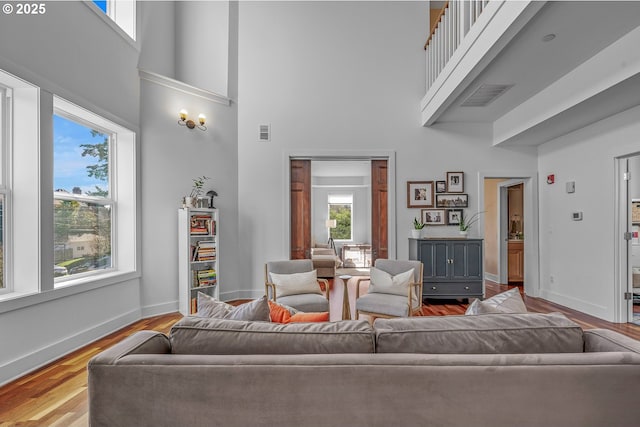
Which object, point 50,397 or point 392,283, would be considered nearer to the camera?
point 50,397

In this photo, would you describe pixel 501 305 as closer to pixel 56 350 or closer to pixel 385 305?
pixel 385 305

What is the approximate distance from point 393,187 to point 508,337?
4286 millimetres

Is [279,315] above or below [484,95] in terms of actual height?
below

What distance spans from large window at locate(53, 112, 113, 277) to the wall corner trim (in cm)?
94

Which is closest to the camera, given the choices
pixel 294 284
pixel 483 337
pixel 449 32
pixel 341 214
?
pixel 483 337

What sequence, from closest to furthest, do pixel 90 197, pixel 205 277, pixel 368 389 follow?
pixel 368 389, pixel 90 197, pixel 205 277

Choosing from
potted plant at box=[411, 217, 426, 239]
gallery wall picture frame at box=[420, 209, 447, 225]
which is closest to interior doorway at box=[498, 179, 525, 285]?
gallery wall picture frame at box=[420, 209, 447, 225]

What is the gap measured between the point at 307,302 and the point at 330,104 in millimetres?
3339

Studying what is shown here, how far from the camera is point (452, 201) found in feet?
18.3

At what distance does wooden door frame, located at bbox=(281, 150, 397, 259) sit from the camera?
5.55 m

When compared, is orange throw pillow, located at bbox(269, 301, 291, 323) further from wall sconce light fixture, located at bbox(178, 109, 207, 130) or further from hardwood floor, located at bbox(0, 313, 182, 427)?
wall sconce light fixture, located at bbox(178, 109, 207, 130)

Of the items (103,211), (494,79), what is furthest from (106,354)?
(494,79)

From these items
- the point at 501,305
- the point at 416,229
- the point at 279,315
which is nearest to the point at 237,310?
the point at 279,315

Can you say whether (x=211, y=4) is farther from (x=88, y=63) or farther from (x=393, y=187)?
(x=393, y=187)
